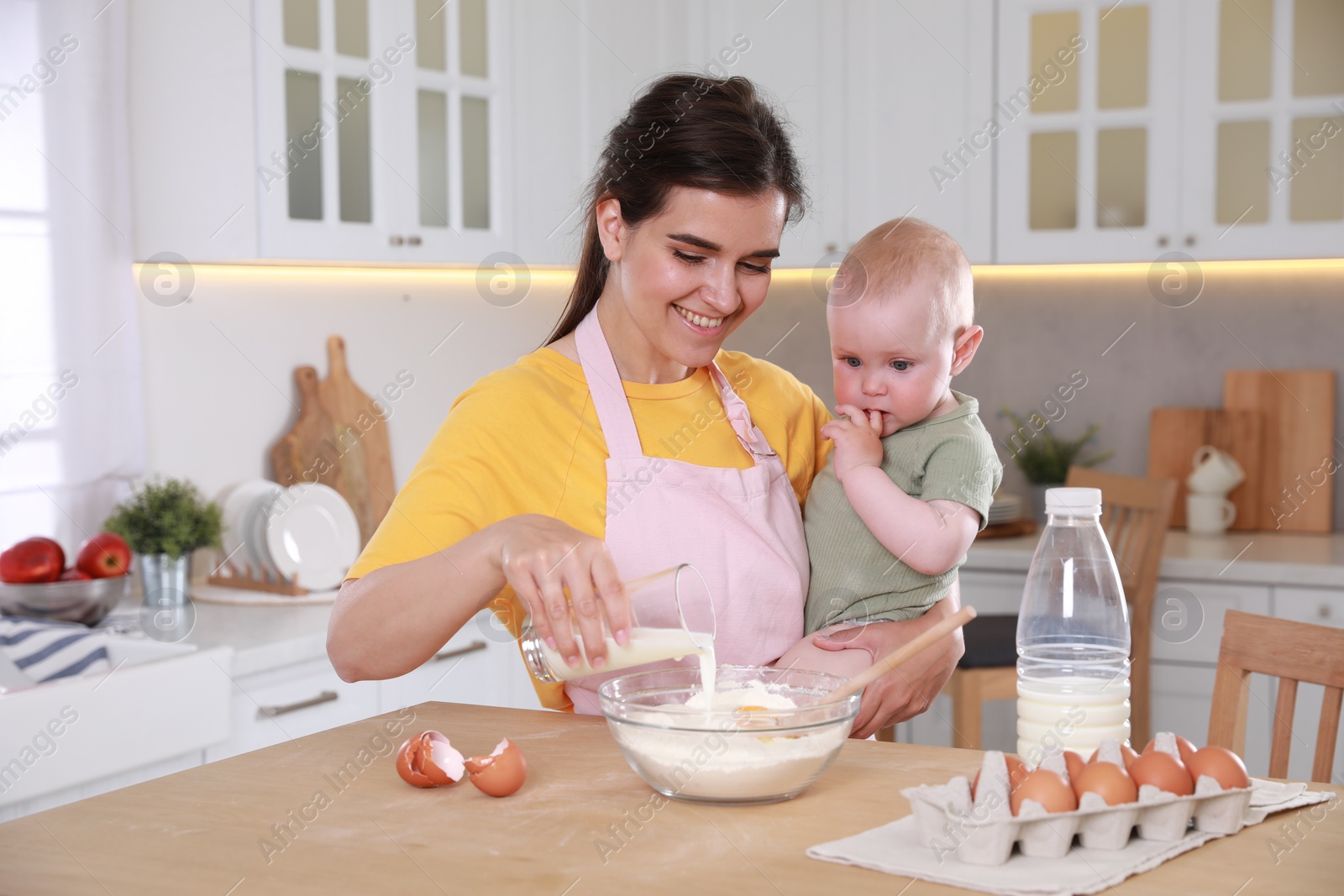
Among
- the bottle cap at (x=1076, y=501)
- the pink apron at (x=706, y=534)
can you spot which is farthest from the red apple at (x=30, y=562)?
the bottle cap at (x=1076, y=501)

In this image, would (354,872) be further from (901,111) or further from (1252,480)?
(1252,480)

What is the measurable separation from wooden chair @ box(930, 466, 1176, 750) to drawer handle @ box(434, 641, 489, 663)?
106 cm

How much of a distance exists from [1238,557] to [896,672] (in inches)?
72.5

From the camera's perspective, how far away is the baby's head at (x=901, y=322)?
58.1 inches

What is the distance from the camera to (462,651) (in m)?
2.62

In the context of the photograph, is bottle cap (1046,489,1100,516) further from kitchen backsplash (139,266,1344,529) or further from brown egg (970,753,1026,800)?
kitchen backsplash (139,266,1344,529)

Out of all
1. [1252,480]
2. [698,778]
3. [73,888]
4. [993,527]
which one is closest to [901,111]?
[993,527]

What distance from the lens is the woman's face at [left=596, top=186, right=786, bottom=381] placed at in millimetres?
1390

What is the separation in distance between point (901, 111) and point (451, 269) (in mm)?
1219

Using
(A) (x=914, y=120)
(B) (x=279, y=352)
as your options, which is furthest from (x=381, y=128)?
(A) (x=914, y=120)

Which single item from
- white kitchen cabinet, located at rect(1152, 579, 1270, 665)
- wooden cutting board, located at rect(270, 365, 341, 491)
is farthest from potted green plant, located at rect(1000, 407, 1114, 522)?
wooden cutting board, located at rect(270, 365, 341, 491)

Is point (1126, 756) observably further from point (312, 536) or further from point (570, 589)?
point (312, 536)

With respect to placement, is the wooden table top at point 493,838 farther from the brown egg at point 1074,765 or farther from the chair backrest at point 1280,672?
the chair backrest at point 1280,672

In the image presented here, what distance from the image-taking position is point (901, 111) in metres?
3.22
